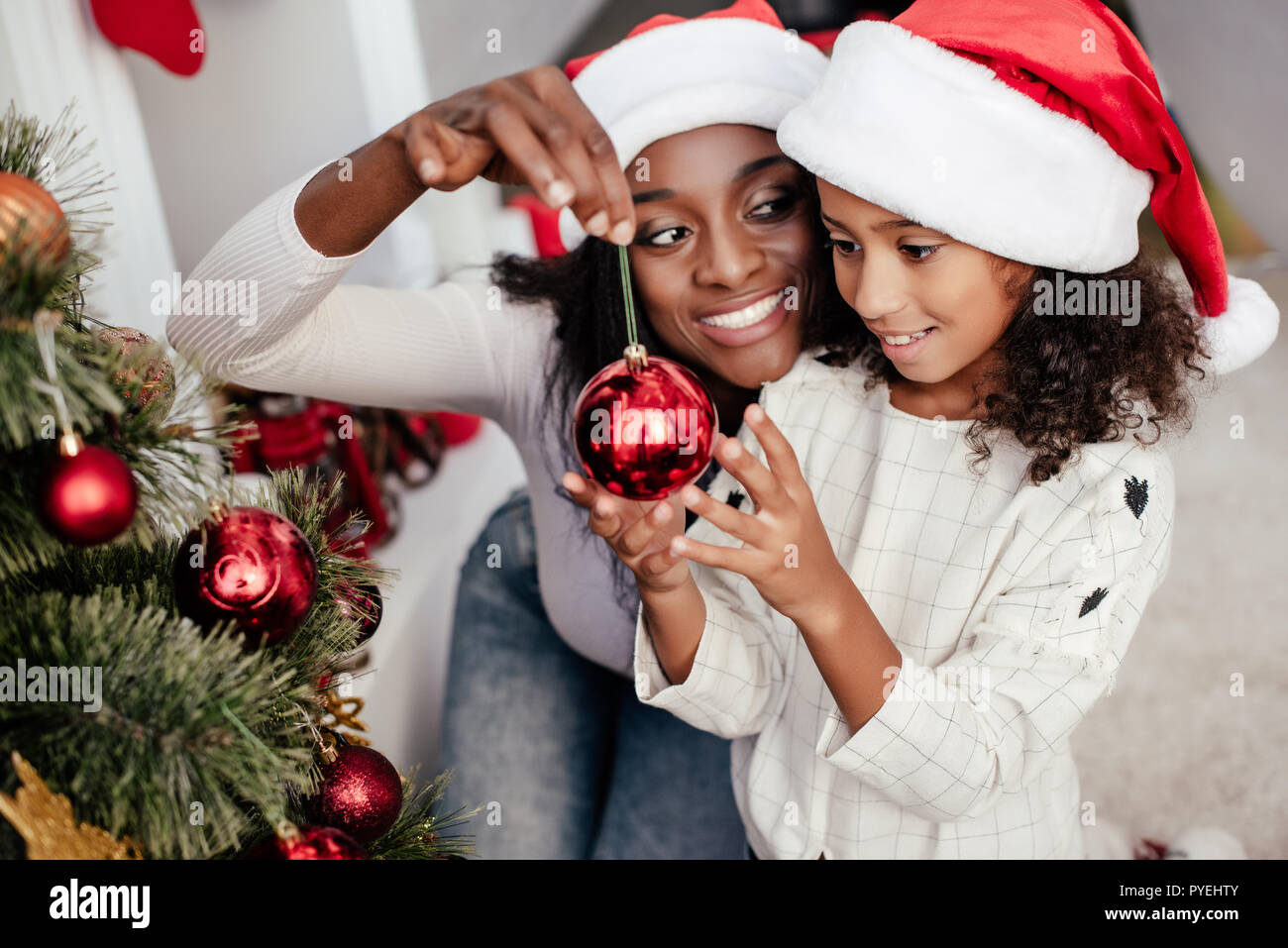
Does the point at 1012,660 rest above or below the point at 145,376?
below

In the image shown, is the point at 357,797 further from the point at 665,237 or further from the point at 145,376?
the point at 665,237

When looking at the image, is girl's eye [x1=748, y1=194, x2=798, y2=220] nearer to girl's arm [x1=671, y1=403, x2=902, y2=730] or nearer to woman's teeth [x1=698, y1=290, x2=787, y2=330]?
woman's teeth [x1=698, y1=290, x2=787, y2=330]

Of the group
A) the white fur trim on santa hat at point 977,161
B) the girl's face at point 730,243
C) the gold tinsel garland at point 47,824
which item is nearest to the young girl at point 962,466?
the white fur trim on santa hat at point 977,161

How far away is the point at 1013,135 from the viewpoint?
2.34ft

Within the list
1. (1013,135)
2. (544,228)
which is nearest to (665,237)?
(1013,135)

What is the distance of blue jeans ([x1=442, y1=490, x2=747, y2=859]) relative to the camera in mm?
1199

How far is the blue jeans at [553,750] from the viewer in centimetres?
120

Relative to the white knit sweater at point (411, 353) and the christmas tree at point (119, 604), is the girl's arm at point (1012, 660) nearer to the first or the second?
the christmas tree at point (119, 604)

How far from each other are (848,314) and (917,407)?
0.13m

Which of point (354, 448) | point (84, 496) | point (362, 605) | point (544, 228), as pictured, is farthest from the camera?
point (544, 228)

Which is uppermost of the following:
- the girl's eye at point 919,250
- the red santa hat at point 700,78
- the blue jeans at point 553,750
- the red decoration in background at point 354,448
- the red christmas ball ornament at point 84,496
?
the red santa hat at point 700,78

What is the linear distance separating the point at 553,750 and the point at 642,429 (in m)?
0.81

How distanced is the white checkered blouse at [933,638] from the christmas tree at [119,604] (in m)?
0.40

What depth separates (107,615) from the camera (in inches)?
17.9
